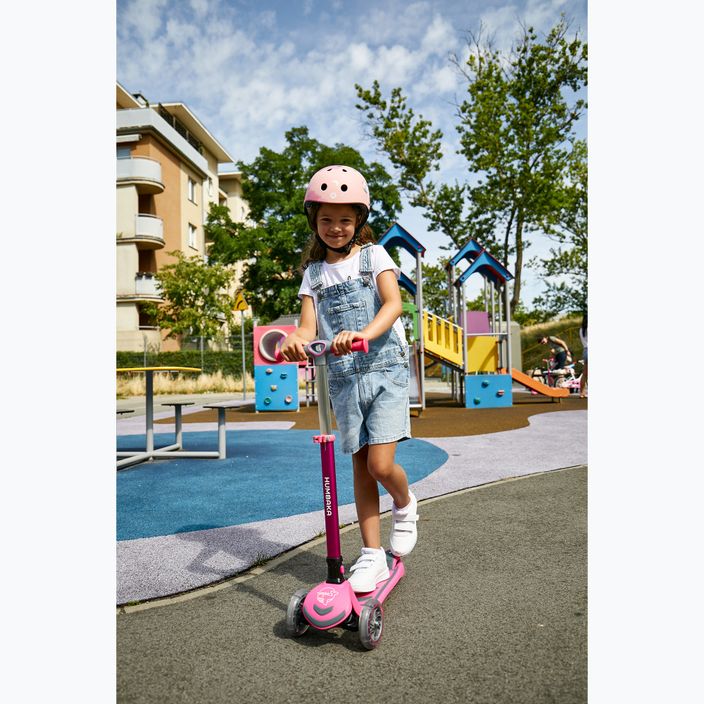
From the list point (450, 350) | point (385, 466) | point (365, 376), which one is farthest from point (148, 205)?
point (385, 466)

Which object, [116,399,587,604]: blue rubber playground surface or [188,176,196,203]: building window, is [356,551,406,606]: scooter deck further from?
[188,176,196,203]: building window

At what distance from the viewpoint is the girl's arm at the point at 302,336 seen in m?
2.30

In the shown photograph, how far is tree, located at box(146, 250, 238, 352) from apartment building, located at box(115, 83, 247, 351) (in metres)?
1.35

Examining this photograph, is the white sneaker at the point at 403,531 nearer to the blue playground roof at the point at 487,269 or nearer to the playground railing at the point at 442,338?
the playground railing at the point at 442,338

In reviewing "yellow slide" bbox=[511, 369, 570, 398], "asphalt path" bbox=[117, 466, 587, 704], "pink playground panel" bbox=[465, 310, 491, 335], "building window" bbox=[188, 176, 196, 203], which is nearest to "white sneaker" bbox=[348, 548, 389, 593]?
"asphalt path" bbox=[117, 466, 587, 704]

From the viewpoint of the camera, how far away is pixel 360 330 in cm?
256

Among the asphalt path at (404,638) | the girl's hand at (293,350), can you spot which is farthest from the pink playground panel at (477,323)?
the girl's hand at (293,350)

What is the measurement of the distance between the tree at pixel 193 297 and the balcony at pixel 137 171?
11.6 ft

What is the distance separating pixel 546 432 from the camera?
796 cm

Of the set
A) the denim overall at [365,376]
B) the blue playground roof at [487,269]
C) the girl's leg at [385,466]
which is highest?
the blue playground roof at [487,269]

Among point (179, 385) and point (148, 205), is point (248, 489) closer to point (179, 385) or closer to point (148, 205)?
point (179, 385)

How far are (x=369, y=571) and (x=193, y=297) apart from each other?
25.1m
